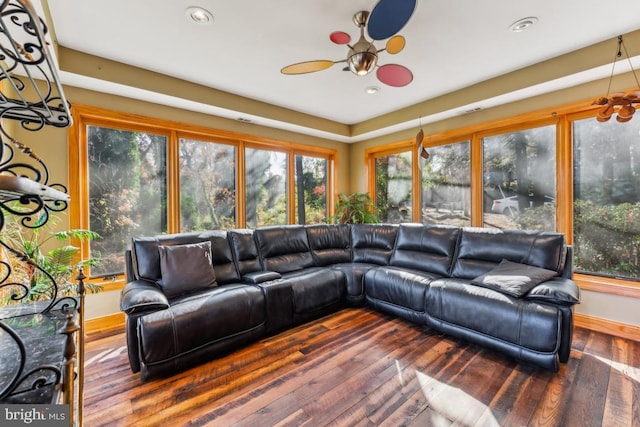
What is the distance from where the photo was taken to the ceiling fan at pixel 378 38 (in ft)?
5.02

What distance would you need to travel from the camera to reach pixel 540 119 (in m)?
3.30

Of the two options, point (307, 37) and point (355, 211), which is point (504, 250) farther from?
point (307, 37)

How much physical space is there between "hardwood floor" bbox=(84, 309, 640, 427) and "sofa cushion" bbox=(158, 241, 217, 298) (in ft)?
2.22

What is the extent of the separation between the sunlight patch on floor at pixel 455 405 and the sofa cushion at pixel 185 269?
2.05 meters

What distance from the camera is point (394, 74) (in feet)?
7.47

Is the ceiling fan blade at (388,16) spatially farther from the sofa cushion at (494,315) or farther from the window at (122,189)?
the window at (122,189)

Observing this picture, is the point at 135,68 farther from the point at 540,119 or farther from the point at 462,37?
the point at 540,119

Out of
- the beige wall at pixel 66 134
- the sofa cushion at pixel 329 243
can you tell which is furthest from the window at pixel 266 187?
the sofa cushion at pixel 329 243

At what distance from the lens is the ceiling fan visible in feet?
5.02

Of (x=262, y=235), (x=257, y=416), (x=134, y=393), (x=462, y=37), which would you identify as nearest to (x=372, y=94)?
(x=462, y=37)

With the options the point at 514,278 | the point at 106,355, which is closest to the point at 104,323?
the point at 106,355

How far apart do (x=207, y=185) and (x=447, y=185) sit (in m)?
3.57

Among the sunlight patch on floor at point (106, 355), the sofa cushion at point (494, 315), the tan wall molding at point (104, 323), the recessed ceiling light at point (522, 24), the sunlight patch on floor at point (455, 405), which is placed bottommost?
the sunlight patch on floor at point (455, 405)

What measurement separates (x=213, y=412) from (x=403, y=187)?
4.19 meters
